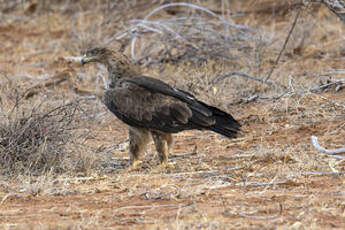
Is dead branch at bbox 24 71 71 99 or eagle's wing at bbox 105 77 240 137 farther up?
eagle's wing at bbox 105 77 240 137

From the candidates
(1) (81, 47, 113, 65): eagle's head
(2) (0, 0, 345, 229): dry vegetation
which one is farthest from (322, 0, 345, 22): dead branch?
(1) (81, 47, 113, 65): eagle's head

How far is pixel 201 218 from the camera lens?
421 cm

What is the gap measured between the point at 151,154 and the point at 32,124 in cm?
170

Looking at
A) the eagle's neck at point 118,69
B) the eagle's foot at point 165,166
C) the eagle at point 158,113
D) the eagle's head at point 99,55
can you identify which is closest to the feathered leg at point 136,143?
the eagle at point 158,113

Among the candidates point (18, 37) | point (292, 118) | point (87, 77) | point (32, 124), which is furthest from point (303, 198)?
point (18, 37)

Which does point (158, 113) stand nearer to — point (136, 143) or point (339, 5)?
point (136, 143)

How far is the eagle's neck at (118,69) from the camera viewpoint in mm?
6695

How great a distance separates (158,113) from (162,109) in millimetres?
56

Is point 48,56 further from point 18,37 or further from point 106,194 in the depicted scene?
point 106,194

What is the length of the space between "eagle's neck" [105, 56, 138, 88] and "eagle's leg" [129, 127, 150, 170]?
0.59 metres

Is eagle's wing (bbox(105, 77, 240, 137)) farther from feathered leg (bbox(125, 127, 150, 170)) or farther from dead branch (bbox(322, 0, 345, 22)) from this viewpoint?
dead branch (bbox(322, 0, 345, 22))

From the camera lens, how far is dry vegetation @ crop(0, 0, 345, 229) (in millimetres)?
4484

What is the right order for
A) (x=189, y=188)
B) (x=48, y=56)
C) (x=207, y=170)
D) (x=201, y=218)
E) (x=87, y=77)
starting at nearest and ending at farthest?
(x=201, y=218) → (x=189, y=188) → (x=207, y=170) → (x=87, y=77) → (x=48, y=56)

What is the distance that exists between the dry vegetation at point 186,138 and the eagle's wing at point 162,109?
404 millimetres
